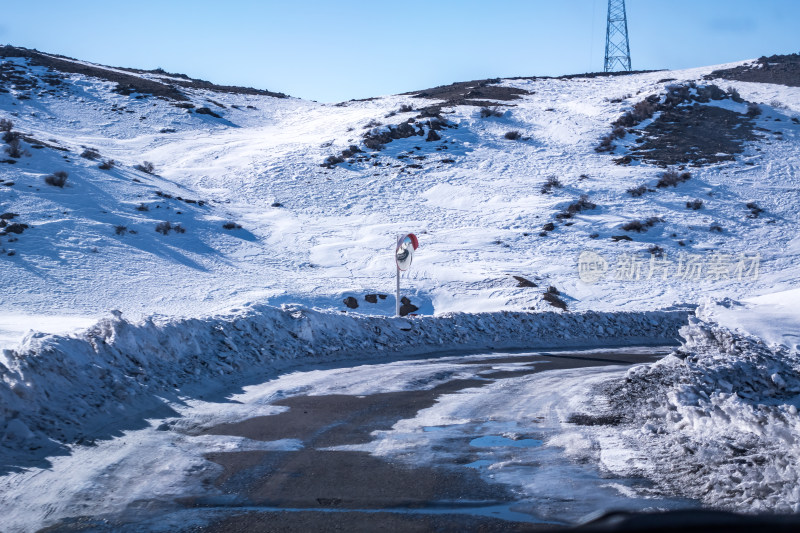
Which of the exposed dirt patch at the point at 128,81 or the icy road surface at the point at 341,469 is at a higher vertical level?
the exposed dirt patch at the point at 128,81

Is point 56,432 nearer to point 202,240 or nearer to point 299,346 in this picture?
point 299,346

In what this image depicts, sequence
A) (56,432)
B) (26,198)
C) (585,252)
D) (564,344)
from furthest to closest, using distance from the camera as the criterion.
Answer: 1. (585,252)
2. (26,198)
3. (564,344)
4. (56,432)

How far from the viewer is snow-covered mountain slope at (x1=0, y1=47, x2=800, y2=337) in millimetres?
24250

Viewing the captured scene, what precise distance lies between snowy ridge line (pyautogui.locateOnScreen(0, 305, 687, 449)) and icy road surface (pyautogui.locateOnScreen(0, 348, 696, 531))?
71 cm

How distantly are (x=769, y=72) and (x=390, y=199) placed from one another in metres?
46.9

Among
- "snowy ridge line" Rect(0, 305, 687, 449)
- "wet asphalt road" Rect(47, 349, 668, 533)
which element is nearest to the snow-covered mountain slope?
"snowy ridge line" Rect(0, 305, 687, 449)

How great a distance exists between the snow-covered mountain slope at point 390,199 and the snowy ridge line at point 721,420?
11707 millimetres

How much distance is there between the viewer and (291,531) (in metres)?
4.92

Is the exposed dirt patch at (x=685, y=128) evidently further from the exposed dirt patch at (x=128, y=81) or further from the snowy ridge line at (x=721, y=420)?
the exposed dirt patch at (x=128, y=81)

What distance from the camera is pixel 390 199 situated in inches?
1501

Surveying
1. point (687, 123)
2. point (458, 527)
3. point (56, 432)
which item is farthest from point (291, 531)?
point (687, 123)

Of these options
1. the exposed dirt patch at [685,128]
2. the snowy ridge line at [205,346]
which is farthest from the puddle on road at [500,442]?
the exposed dirt patch at [685,128]

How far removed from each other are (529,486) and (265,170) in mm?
38801

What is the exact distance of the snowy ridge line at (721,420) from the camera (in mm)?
5652
